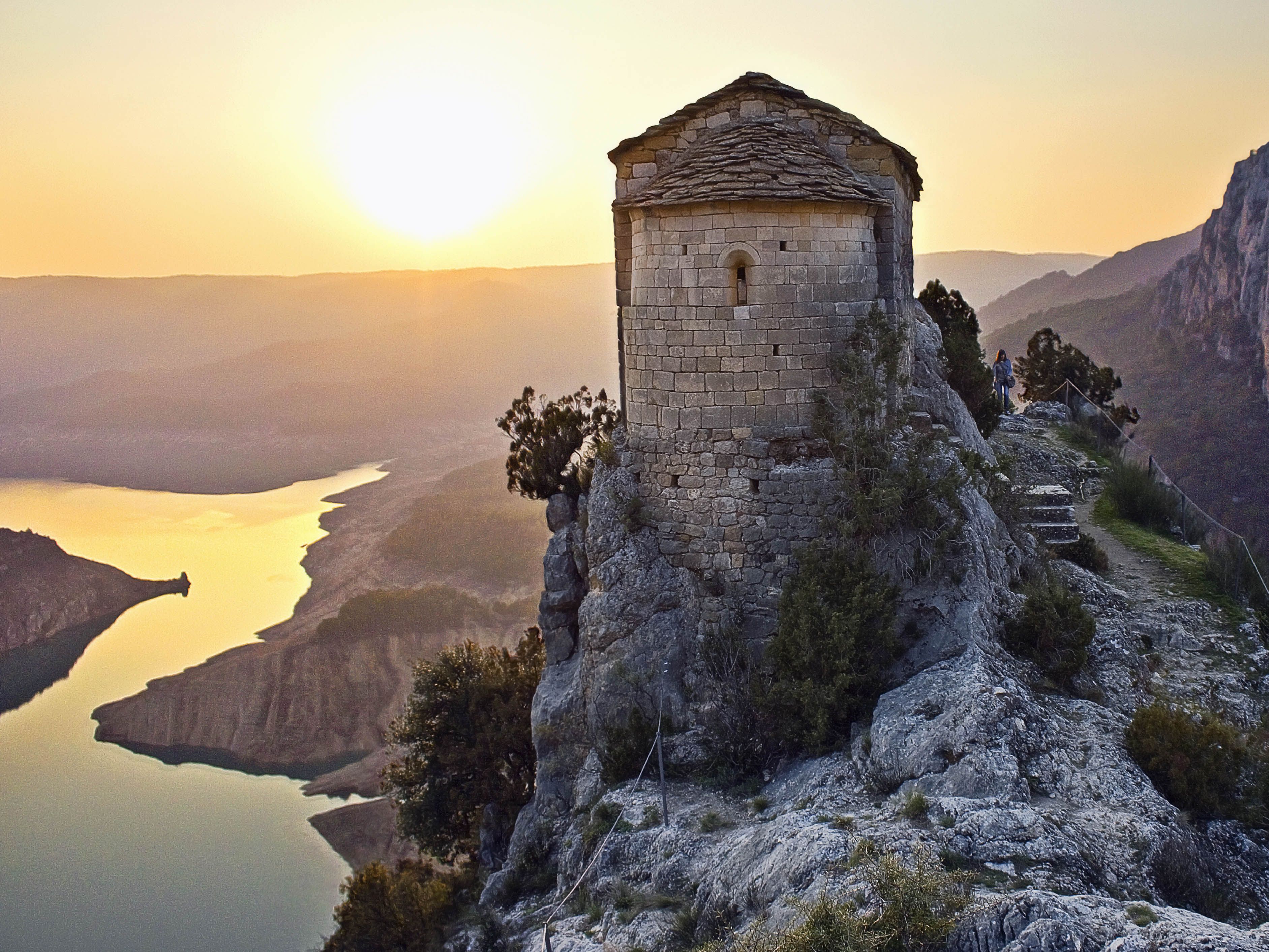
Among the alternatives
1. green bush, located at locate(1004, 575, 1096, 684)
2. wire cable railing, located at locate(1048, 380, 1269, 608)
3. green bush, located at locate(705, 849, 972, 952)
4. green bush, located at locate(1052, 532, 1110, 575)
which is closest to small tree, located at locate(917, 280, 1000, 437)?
wire cable railing, located at locate(1048, 380, 1269, 608)

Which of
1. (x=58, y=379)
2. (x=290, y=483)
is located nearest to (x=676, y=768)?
(x=290, y=483)

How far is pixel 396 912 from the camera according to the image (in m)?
12.0

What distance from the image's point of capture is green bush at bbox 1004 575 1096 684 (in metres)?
9.13

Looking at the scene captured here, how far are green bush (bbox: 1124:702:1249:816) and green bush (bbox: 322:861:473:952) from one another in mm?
7637

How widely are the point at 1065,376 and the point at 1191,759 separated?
15707 mm

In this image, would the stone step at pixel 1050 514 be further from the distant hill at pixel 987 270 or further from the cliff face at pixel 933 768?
the distant hill at pixel 987 270

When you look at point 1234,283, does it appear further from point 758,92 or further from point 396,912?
point 396,912

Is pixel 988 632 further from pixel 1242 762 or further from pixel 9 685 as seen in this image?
pixel 9 685

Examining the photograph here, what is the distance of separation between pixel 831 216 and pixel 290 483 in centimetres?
5729

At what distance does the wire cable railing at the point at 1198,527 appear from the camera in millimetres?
11539

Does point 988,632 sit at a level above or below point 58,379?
below

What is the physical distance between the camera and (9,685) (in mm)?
32906

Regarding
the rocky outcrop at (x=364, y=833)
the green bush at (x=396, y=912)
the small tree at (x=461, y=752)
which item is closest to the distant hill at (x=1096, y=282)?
the rocky outcrop at (x=364, y=833)

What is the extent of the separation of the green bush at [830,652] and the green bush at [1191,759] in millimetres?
2208
